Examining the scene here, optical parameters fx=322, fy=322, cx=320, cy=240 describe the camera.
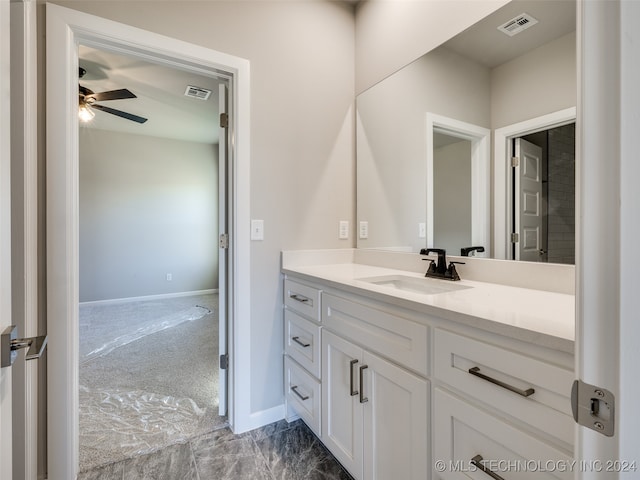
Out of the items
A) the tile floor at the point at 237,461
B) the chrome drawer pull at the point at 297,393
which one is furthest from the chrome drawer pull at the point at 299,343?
the tile floor at the point at 237,461

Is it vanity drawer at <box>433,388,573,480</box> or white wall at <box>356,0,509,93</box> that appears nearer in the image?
vanity drawer at <box>433,388,573,480</box>

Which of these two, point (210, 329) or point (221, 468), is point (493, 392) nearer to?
point (221, 468)

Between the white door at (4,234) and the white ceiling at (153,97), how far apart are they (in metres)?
1.55

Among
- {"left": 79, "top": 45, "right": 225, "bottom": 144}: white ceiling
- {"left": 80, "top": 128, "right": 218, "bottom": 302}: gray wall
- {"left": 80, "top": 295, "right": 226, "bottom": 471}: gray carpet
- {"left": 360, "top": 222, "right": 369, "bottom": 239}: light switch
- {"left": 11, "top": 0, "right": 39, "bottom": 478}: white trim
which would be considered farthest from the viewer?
{"left": 80, "top": 128, "right": 218, "bottom": 302}: gray wall

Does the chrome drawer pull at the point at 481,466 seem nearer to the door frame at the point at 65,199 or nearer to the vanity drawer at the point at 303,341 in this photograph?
the vanity drawer at the point at 303,341

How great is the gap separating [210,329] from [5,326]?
10.4 feet

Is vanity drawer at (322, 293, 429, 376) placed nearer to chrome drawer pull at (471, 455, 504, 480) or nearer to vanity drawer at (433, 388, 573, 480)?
vanity drawer at (433, 388, 573, 480)

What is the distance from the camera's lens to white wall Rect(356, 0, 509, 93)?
59.9 inches

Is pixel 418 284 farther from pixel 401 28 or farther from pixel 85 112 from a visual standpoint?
pixel 85 112

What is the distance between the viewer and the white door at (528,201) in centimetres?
128

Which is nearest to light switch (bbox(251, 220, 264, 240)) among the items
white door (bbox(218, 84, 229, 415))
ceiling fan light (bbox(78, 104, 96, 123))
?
white door (bbox(218, 84, 229, 415))

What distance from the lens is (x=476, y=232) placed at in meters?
1.52

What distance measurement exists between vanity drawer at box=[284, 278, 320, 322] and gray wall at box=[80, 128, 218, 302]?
404 cm

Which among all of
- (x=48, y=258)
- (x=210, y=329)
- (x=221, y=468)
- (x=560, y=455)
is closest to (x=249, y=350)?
(x=221, y=468)
